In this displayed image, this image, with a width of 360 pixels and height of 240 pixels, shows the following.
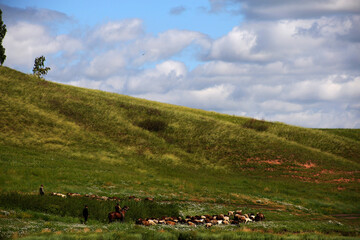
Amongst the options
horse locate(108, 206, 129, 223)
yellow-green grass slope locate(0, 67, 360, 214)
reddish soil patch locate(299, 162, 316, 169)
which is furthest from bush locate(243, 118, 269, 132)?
horse locate(108, 206, 129, 223)

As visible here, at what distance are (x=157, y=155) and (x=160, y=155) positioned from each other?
0.66m

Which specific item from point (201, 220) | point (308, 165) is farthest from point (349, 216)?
point (308, 165)

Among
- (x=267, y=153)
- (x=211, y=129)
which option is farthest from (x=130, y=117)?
(x=267, y=153)

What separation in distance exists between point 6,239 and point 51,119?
61.4 m

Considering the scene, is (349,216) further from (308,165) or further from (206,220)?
(308,165)

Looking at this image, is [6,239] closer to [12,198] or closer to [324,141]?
[12,198]

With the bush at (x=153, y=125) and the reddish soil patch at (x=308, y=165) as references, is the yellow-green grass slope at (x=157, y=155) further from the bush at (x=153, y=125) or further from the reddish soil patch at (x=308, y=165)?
the reddish soil patch at (x=308, y=165)

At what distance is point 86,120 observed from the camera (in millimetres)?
85062

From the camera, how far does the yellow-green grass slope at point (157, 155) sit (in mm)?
47531

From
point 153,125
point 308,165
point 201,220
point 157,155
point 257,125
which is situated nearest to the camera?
point 201,220

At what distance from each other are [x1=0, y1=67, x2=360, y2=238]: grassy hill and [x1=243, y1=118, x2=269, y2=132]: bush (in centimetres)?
49

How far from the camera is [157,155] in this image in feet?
237

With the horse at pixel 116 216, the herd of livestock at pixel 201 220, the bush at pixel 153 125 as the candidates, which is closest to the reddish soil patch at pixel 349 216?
the herd of livestock at pixel 201 220

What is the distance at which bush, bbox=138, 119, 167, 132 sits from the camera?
89.3 meters
